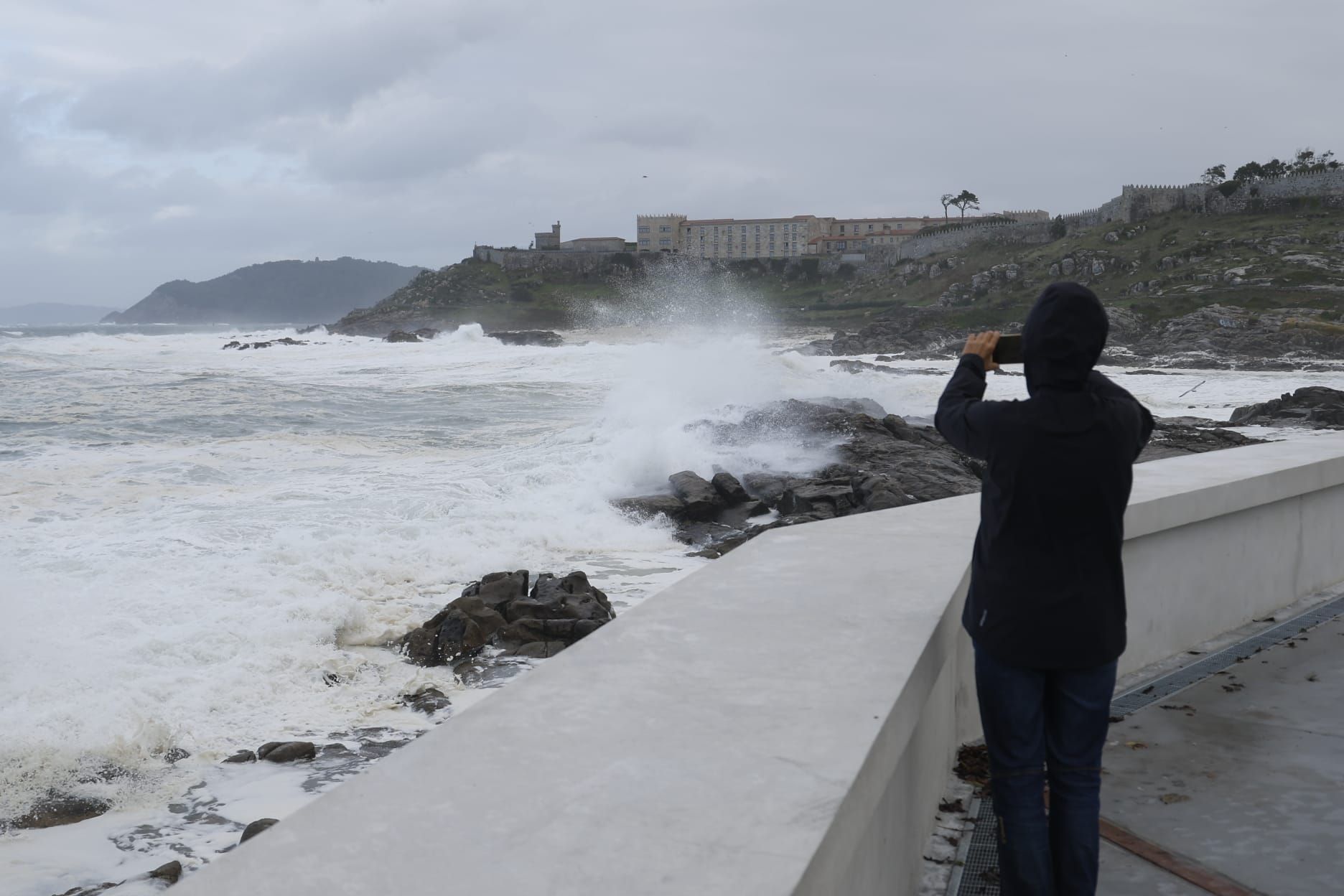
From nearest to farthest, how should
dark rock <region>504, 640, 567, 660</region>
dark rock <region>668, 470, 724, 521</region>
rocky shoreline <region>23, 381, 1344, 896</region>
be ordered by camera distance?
1. rocky shoreline <region>23, 381, 1344, 896</region>
2. dark rock <region>504, 640, 567, 660</region>
3. dark rock <region>668, 470, 724, 521</region>

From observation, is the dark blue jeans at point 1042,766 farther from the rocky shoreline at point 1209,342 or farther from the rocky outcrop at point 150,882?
the rocky shoreline at point 1209,342

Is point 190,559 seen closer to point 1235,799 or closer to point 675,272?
point 1235,799

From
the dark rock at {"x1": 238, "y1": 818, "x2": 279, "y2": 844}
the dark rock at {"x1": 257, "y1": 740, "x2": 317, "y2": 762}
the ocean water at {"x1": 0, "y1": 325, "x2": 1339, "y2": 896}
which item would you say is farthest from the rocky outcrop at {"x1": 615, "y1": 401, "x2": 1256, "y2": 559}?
the dark rock at {"x1": 238, "y1": 818, "x2": 279, "y2": 844}

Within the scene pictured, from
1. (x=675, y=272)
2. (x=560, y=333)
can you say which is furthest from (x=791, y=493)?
(x=675, y=272)

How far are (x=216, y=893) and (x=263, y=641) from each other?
5542 mm

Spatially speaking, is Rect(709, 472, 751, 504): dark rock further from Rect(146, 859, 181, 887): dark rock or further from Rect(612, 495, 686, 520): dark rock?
Rect(146, 859, 181, 887): dark rock

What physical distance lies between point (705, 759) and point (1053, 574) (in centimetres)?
80

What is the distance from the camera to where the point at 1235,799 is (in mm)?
2855

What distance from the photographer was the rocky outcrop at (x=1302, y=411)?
16844 mm

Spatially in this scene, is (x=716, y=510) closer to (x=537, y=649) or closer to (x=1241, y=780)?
(x=537, y=649)

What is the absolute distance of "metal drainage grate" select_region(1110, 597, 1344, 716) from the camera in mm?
3621

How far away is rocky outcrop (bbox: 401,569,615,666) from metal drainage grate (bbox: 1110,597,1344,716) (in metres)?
3.28

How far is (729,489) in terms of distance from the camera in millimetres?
11156

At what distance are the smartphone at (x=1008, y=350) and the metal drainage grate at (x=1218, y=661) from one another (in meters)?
1.37
